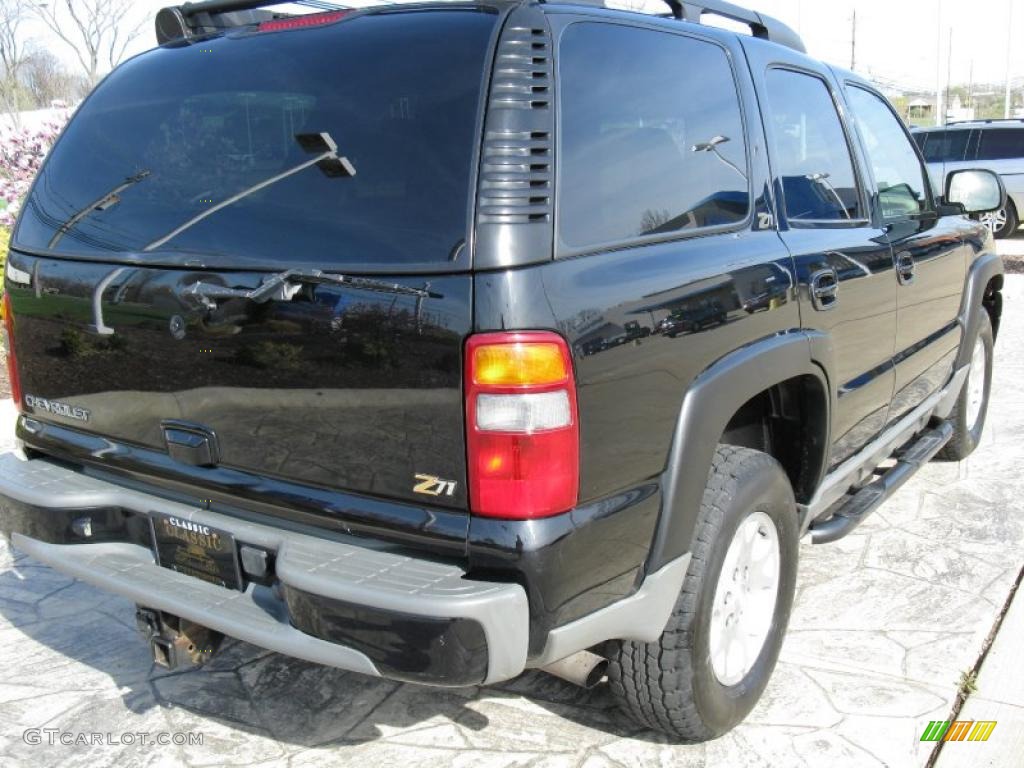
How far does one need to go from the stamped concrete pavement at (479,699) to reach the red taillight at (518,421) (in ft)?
3.56

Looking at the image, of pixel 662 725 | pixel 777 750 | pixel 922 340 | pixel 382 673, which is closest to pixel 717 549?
pixel 662 725

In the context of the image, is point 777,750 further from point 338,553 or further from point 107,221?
point 107,221

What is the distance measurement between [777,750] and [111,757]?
1.92 metres

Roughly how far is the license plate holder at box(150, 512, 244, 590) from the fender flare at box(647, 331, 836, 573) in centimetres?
101

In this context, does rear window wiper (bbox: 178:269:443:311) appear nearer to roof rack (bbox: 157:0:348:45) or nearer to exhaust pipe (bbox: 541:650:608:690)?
roof rack (bbox: 157:0:348:45)

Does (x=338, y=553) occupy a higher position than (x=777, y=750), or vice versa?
(x=338, y=553)

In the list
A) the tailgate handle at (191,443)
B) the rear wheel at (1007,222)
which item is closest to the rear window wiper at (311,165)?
the tailgate handle at (191,443)

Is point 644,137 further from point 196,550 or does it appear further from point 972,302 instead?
point 972,302

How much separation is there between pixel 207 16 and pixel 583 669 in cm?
219

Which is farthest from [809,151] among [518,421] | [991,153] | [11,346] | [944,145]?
[944,145]

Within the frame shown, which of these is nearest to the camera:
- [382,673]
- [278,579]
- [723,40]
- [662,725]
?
[382,673]

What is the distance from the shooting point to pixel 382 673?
2000 mm

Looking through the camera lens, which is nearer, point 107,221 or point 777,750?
point 107,221

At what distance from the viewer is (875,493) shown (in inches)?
141
